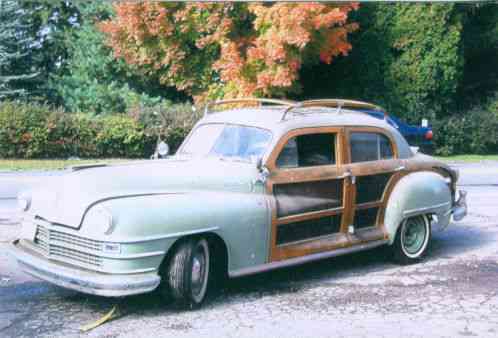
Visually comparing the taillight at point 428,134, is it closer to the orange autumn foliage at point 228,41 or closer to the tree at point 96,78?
the orange autumn foliage at point 228,41

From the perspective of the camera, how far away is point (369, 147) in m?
7.89

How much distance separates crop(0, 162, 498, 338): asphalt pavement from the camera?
18.8ft

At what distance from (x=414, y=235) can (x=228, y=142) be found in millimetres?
2603

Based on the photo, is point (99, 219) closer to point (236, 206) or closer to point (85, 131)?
point (236, 206)

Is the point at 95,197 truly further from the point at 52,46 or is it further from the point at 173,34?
the point at 52,46

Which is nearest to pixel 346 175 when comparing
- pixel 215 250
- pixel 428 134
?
pixel 215 250

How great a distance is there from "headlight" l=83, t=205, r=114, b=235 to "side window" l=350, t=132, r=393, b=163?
2.94 meters

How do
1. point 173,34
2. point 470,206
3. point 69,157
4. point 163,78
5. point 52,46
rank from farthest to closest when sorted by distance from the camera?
1. point 52,46
2. point 163,78
3. point 173,34
4. point 69,157
5. point 470,206

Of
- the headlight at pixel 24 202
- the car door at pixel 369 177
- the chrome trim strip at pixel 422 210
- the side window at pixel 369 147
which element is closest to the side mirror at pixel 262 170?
the car door at pixel 369 177

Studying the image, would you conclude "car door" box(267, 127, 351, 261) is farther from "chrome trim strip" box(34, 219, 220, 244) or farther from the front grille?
the front grille

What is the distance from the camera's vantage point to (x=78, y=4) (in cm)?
2652

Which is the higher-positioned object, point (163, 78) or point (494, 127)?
point (163, 78)

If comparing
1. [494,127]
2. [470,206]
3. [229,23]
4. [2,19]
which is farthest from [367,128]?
[2,19]

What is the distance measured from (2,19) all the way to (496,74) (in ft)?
60.0
